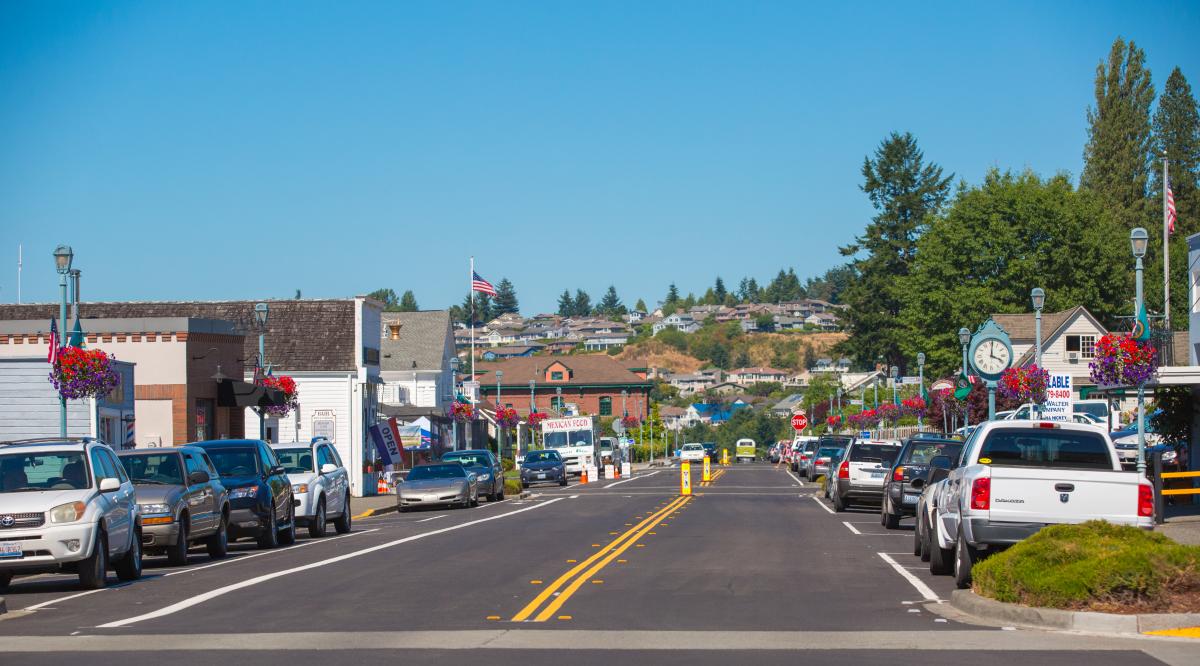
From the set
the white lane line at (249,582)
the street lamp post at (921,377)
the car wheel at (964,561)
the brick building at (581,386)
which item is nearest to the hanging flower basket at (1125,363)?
the car wheel at (964,561)

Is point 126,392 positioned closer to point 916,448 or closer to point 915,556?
point 916,448

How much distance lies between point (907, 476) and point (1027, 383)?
13.3 m

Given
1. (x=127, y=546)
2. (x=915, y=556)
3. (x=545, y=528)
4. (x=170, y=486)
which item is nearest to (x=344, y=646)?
(x=127, y=546)

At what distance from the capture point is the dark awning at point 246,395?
1427 inches

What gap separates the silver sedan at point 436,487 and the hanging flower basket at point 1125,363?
17.0 metres

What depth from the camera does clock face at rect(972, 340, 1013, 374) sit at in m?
30.9

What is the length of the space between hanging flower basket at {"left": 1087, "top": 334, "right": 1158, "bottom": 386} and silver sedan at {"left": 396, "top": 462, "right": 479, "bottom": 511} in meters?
17.0

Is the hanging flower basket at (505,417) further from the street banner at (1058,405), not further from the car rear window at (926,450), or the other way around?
the car rear window at (926,450)

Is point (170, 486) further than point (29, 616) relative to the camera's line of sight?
Yes

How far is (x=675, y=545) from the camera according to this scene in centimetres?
2259

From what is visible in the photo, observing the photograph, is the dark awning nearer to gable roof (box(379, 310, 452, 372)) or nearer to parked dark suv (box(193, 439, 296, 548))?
parked dark suv (box(193, 439, 296, 548))

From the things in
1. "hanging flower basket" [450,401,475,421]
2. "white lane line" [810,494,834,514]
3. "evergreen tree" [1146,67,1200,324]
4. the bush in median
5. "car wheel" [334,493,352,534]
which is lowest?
"white lane line" [810,494,834,514]

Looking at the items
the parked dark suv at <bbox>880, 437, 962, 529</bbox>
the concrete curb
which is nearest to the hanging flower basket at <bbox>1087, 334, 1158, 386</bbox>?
the parked dark suv at <bbox>880, 437, 962, 529</bbox>

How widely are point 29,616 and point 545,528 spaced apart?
13.6 m
